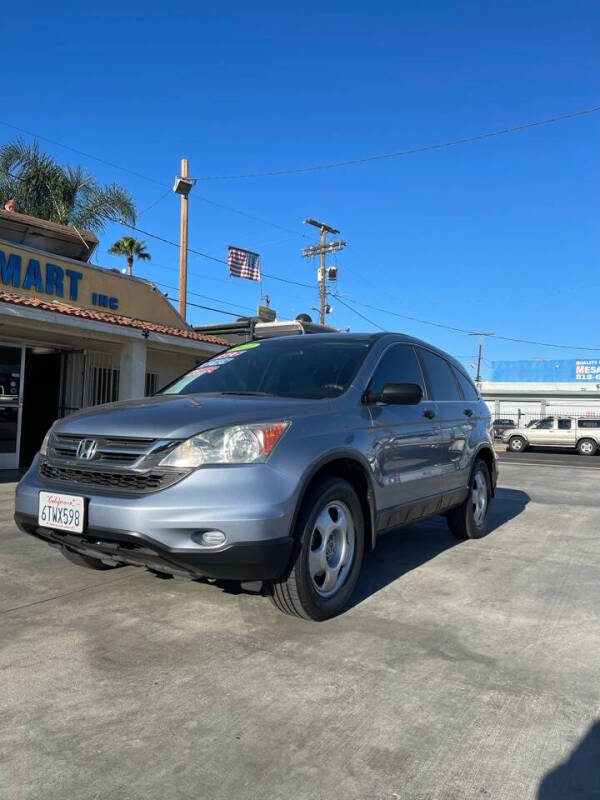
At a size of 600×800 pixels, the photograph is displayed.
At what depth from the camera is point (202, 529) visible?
2.89 metres

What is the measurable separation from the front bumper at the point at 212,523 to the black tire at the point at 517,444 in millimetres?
26604

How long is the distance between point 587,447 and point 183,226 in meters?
19.0

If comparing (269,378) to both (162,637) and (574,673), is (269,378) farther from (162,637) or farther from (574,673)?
(574,673)

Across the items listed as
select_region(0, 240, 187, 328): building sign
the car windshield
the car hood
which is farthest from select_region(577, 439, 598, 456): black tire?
the car hood

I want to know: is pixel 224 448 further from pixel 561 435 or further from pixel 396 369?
pixel 561 435

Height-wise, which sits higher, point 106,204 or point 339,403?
point 106,204

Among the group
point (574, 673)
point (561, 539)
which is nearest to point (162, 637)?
point (574, 673)

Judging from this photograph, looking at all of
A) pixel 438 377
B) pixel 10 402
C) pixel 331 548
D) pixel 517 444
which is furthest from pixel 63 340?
pixel 517 444

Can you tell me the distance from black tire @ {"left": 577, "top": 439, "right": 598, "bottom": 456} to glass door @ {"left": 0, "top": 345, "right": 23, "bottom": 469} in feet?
76.5

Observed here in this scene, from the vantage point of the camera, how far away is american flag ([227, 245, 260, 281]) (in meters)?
23.5

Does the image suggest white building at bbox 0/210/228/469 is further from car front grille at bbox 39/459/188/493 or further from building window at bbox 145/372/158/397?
car front grille at bbox 39/459/188/493

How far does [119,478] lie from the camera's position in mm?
3146

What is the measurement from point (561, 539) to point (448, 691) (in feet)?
12.8

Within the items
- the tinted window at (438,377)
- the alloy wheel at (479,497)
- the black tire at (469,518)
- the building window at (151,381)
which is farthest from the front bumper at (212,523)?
the building window at (151,381)
